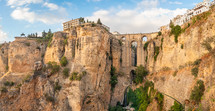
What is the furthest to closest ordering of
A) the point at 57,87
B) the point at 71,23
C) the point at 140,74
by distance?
the point at 71,23, the point at 140,74, the point at 57,87

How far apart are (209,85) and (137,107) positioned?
15.5 m

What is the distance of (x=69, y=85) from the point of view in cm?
3003

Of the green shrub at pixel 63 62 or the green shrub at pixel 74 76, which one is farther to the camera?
the green shrub at pixel 63 62

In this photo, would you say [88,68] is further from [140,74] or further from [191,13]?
[191,13]

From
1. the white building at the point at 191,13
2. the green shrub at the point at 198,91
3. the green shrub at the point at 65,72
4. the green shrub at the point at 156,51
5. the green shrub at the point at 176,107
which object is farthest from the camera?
the green shrub at the point at 156,51

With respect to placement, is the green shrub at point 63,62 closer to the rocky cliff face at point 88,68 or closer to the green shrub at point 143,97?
the rocky cliff face at point 88,68

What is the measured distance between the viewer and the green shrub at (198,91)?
1995 centimetres

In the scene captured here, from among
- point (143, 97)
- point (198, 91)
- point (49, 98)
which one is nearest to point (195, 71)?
point (198, 91)

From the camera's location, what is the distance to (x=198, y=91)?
792 inches

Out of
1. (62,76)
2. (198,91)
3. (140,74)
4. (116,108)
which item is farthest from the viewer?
(140,74)

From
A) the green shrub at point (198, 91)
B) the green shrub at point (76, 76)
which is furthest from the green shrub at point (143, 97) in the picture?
the green shrub at point (76, 76)

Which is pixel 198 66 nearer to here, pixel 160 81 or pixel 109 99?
pixel 160 81

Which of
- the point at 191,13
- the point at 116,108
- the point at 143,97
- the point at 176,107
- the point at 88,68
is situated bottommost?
the point at 116,108

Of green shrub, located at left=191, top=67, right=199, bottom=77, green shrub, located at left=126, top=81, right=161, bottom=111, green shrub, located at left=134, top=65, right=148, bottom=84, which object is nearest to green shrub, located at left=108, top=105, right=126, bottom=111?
green shrub, located at left=126, top=81, right=161, bottom=111
